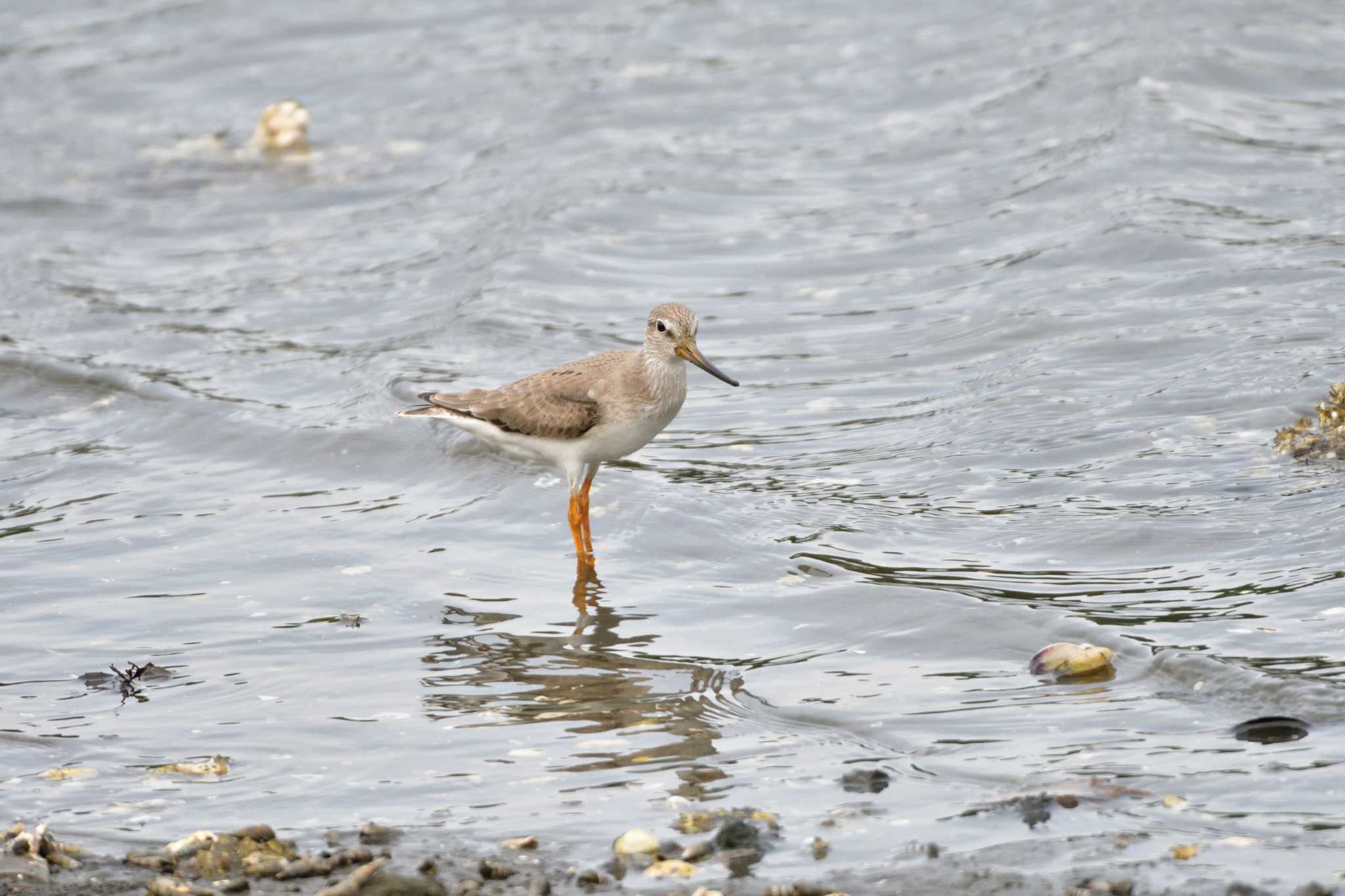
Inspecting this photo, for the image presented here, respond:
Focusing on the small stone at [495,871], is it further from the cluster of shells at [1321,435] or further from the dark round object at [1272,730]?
the cluster of shells at [1321,435]

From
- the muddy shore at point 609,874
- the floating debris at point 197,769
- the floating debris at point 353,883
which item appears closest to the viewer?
the muddy shore at point 609,874

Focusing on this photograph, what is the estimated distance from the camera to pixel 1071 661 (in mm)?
7031

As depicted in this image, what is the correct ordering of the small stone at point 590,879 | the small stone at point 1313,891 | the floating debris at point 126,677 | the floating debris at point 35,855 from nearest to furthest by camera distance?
the small stone at point 1313,891, the small stone at point 590,879, the floating debris at point 35,855, the floating debris at point 126,677

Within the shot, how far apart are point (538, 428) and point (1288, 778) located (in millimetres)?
4844

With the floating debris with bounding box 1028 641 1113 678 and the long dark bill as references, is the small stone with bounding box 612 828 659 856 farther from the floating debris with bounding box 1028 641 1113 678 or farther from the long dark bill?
the long dark bill

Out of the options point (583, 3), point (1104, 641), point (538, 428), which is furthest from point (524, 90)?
point (1104, 641)

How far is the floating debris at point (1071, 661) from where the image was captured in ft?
23.0

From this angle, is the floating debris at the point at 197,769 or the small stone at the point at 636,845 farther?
the floating debris at the point at 197,769

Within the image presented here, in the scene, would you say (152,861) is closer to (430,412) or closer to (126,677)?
(126,677)

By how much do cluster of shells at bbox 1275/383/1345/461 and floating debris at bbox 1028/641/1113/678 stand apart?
2963 millimetres

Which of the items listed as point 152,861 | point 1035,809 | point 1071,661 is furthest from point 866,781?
point 152,861

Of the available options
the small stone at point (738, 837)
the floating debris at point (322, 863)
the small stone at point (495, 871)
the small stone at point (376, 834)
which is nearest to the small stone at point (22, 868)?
the floating debris at point (322, 863)

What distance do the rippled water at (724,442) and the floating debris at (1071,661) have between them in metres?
0.09

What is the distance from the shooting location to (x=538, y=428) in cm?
945
